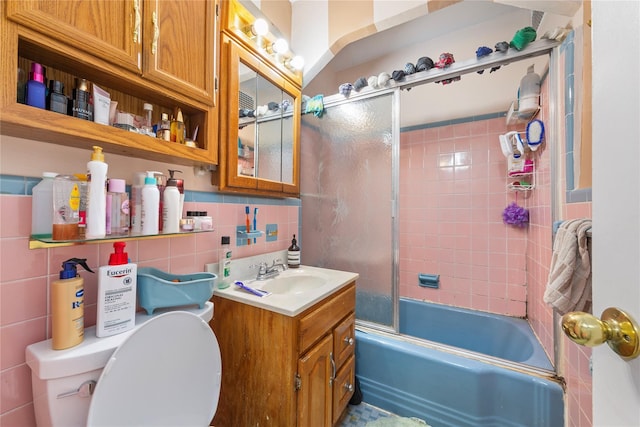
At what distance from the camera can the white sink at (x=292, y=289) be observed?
3.23ft

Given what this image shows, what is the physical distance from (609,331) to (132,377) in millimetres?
1010

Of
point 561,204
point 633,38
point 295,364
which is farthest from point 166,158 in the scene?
point 561,204

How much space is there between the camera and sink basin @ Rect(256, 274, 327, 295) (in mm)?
1376

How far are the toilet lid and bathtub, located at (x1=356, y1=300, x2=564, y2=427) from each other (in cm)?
100

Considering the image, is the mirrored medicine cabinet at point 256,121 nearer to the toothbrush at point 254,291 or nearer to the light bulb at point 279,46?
the light bulb at point 279,46

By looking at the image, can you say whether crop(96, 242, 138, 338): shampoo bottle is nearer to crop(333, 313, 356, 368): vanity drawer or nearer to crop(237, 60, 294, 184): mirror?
crop(237, 60, 294, 184): mirror

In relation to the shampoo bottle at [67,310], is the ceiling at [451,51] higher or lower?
higher

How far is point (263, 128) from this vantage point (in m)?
1.47

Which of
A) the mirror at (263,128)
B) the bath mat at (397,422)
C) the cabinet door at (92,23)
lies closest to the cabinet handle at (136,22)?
the cabinet door at (92,23)

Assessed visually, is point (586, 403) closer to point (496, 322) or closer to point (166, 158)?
point (496, 322)

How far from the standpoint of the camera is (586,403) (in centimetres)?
96

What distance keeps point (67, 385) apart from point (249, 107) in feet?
4.18

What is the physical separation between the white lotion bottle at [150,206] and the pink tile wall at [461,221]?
2078mm

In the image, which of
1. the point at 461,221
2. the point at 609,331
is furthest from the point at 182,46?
the point at 461,221
